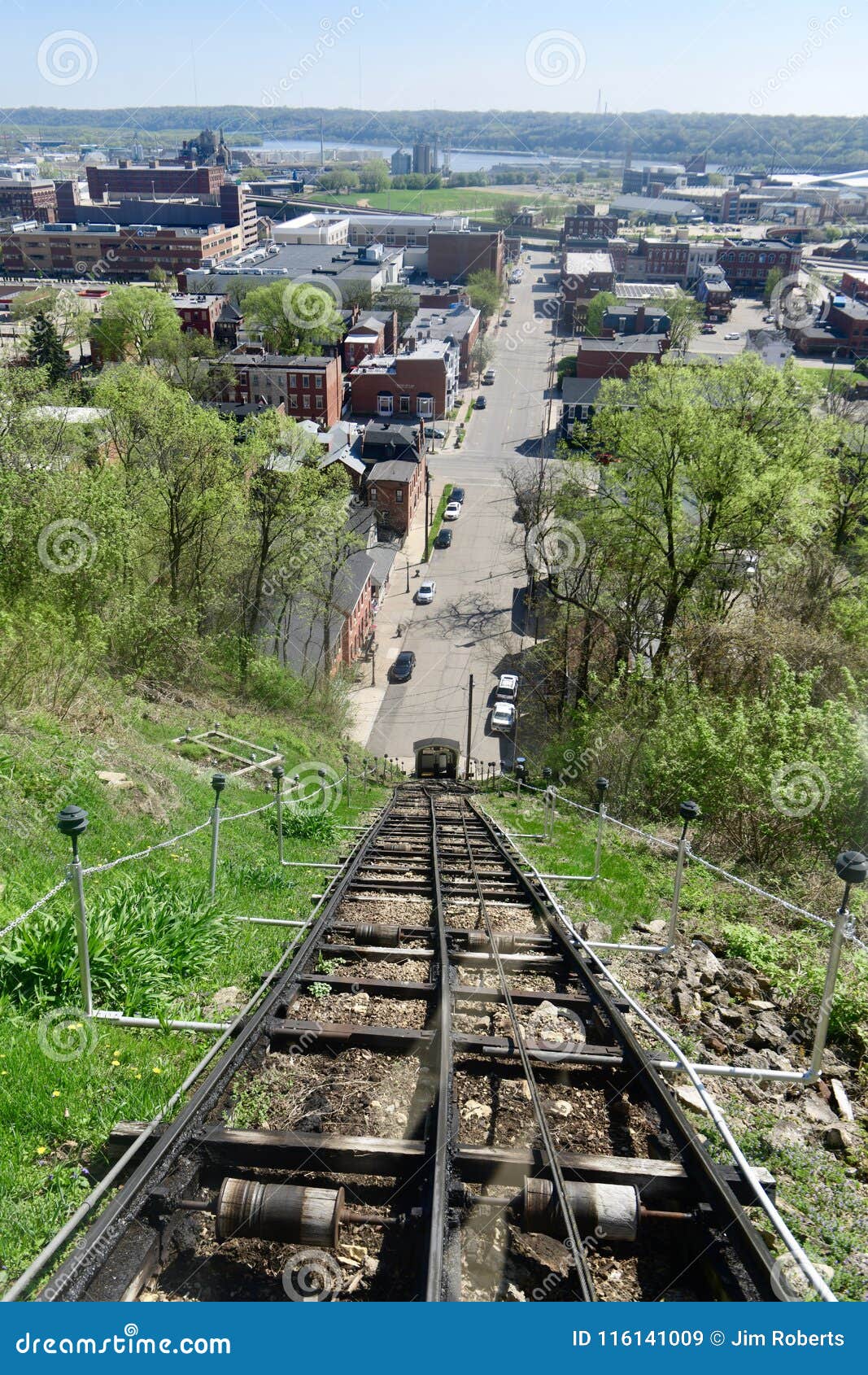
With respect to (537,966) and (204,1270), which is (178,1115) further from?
(537,966)

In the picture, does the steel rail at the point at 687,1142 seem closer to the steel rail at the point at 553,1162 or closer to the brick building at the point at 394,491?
the steel rail at the point at 553,1162

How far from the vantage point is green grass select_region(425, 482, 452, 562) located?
5572cm

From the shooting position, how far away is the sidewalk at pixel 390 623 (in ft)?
125

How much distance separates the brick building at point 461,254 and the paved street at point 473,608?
4156 cm

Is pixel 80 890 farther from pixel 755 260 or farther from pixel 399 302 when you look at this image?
pixel 755 260

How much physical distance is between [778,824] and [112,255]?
4917 inches

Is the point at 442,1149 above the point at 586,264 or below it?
below

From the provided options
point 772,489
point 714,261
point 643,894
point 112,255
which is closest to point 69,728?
point 643,894

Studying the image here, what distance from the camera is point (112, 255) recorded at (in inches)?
4358

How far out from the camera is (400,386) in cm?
7169

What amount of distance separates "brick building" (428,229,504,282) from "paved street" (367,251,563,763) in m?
41.6

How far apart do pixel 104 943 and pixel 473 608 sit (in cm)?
4293

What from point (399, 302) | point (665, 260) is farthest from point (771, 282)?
point (399, 302)

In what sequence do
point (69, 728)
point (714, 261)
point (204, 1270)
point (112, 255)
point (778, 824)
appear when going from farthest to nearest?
point (714, 261) < point (112, 255) < point (69, 728) < point (778, 824) < point (204, 1270)
